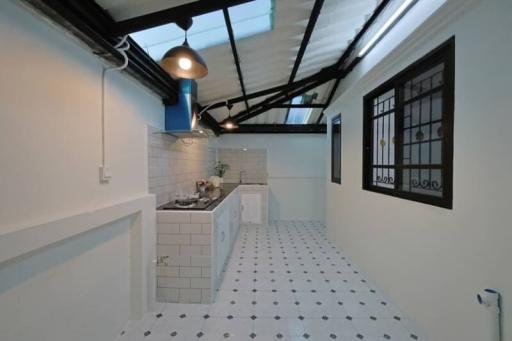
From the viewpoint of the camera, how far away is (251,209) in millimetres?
5164

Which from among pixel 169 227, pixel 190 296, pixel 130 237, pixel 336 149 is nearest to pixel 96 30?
pixel 130 237

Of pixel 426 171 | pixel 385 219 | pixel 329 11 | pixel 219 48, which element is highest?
pixel 329 11

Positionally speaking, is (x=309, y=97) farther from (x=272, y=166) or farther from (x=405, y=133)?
(x=405, y=133)

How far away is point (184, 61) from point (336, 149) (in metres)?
3.18

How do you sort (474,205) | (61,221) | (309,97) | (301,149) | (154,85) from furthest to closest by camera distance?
(301,149) < (309,97) < (154,85) < (474,205) < (61,221)

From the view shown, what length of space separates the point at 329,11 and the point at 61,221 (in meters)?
2.49

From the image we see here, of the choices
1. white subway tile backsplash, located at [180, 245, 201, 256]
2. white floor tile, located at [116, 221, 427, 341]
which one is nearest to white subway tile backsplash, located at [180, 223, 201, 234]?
white subway tile backsplash, located at [180, 245, 201, 256]

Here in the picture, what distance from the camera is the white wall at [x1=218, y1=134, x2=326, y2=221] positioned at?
18.4 feet

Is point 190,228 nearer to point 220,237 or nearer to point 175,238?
point 175,238

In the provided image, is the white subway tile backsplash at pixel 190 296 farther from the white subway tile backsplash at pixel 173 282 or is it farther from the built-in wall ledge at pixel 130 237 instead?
the built-in wall ledge at pixel 130 237

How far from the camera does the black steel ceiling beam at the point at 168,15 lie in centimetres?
139

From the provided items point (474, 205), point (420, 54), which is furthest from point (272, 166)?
point (474, 205)

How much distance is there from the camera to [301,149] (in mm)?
5605

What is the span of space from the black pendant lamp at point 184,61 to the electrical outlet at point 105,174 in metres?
0.76
